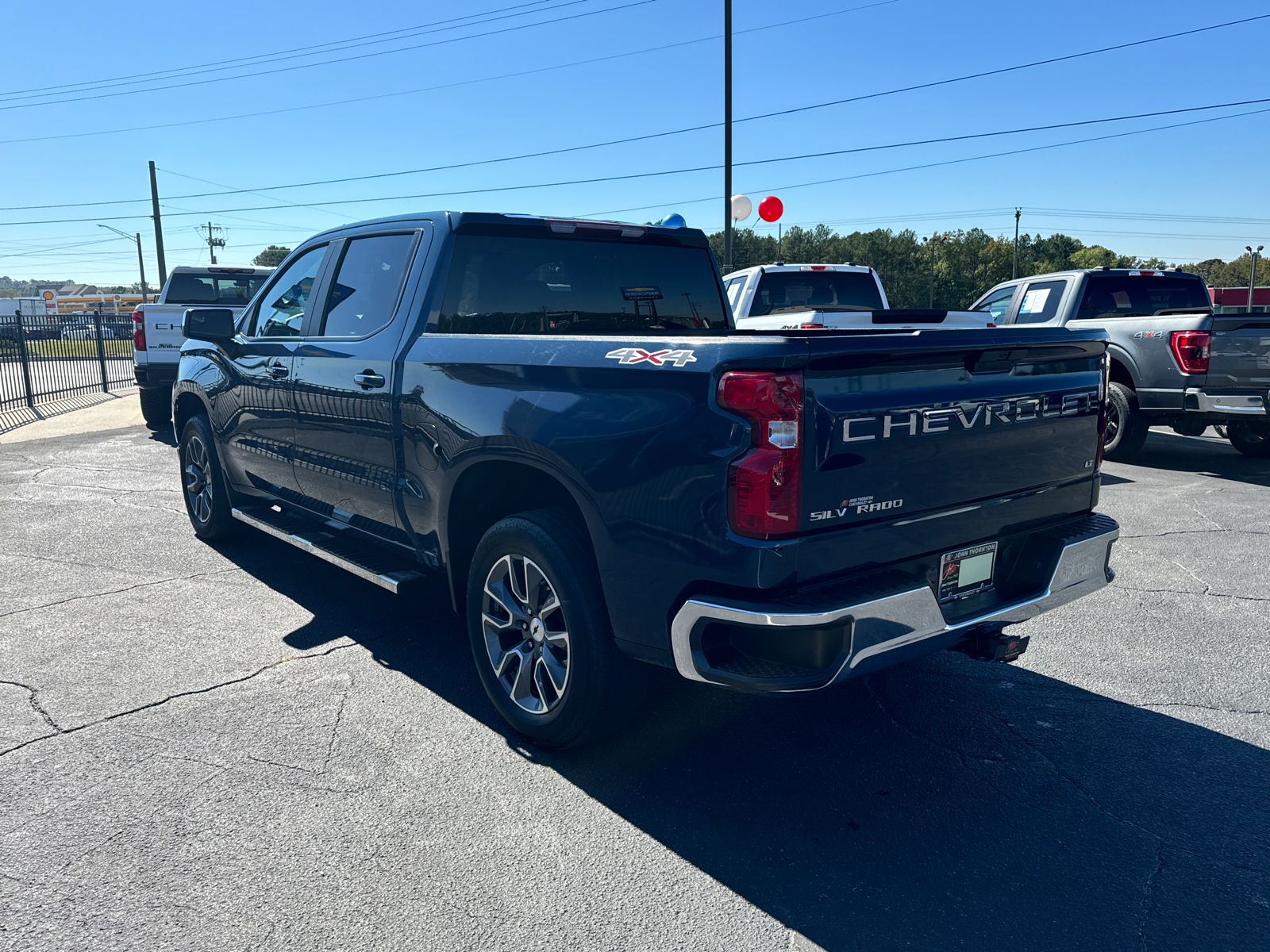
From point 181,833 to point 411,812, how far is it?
0.71m

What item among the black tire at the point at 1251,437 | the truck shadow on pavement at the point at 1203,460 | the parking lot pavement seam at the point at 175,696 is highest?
the black tire at the point at 1251,437

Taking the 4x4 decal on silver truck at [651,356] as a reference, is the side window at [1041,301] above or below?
above

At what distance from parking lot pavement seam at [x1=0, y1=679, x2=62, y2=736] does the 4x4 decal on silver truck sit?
2.70 meters

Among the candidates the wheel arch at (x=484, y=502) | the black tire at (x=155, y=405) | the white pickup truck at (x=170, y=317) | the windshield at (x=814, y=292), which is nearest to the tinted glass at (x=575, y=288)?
the wheel arch at (x=484, y=502)

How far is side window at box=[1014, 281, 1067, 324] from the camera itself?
34.0 ft

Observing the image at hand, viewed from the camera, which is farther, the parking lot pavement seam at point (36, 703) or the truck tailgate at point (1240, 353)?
the truck tailgate at point (1240, 353)

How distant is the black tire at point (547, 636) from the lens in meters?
3.20

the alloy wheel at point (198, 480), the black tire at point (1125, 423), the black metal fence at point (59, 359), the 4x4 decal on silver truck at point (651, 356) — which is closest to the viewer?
the 4x4 decal on silver truck at point (651, 356)

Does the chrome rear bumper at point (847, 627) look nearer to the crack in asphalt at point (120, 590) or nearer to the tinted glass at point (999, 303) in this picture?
the crack in asphalt at point (120, 590)

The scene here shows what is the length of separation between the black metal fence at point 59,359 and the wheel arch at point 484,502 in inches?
609

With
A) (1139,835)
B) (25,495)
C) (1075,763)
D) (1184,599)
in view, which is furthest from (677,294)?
(25,495)

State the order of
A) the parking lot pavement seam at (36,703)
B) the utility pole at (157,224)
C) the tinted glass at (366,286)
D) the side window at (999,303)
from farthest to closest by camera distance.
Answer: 1. the utility pole at (157,224)
2. the side window at (999,303)
3. the tinted glass at (366,286)
4. the parking lot pavement seam at (36,703)

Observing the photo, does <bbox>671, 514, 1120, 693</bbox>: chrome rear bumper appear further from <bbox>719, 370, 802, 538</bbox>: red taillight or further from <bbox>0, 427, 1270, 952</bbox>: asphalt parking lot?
<bbox>0, 427, 1270, 952</bbox>: asphalt parking lot

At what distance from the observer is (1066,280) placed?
10.3m
